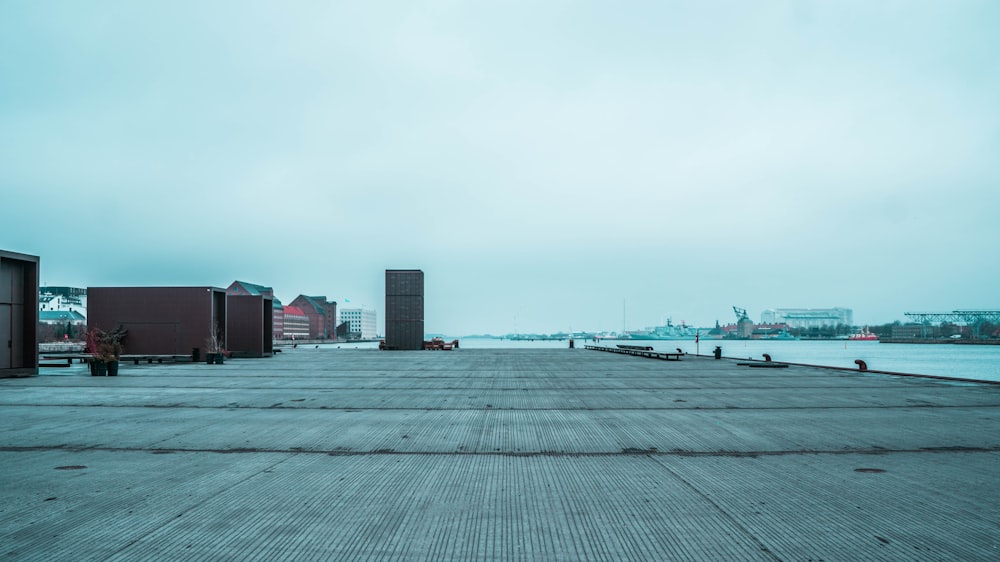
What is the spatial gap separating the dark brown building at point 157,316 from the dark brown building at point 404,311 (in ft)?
56.0

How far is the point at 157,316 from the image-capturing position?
39.0 meters

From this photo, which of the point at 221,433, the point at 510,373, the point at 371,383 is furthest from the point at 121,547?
the point at 510,373

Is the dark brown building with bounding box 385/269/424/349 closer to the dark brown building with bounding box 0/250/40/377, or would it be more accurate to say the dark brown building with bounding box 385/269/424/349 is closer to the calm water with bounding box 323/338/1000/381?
the calm water with bounding box 323/338/1000/381

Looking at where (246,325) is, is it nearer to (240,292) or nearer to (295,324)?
(240,292)

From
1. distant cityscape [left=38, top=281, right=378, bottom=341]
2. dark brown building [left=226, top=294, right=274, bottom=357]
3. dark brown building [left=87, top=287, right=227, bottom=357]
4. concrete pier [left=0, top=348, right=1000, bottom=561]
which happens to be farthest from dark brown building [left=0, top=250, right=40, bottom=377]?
distant cityscape [left=38, top=281, right=378, bottom=341]

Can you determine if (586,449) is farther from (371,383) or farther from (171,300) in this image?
(171,300)

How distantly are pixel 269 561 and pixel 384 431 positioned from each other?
242 inches

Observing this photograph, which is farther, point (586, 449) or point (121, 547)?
point (586, 449)

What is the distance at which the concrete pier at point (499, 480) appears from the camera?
512cm

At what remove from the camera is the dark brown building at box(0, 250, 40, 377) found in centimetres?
2267

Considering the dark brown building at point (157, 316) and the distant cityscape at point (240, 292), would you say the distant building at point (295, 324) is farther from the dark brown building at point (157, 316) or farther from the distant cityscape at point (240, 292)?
the dark brown building at point (157, 316)

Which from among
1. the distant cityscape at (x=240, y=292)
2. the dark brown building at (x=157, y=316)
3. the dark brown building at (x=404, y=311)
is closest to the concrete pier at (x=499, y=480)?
the dark brown building at (x=157, y=316)

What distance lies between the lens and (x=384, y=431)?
1089 cm

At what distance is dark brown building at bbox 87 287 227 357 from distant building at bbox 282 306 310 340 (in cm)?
12442
